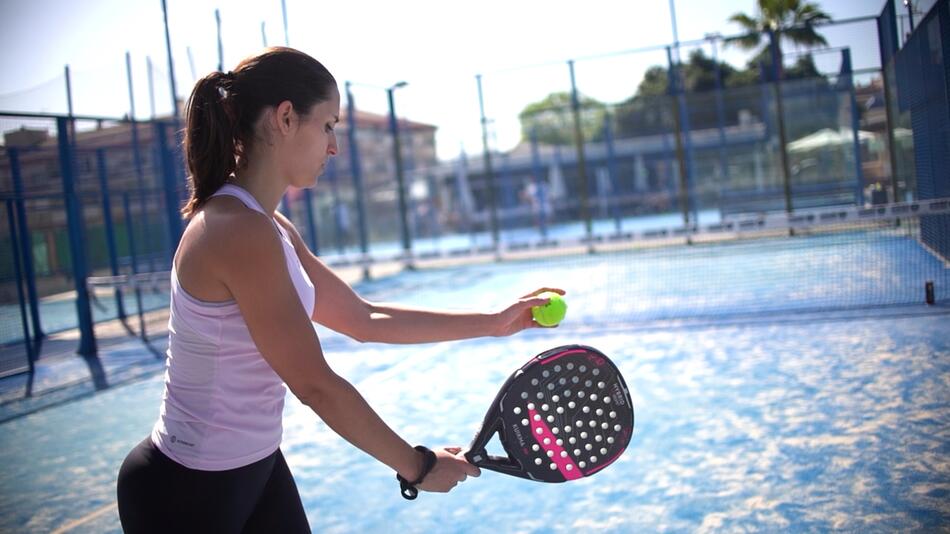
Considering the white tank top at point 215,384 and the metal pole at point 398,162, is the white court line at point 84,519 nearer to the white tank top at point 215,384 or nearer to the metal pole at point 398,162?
the white tank top at point 215,384

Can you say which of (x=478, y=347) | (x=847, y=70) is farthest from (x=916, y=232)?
(x=478, y=347)

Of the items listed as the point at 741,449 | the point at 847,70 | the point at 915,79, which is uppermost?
the point at 847,70

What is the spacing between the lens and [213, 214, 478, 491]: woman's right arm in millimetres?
1519

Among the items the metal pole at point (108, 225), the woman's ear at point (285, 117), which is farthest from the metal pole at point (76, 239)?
the woman's ear at point (285, 117)

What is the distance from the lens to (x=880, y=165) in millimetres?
12820

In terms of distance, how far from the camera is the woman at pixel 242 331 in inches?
60.5

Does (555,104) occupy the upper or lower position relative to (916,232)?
upper

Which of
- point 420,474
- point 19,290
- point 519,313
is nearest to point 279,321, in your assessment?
point 420,474

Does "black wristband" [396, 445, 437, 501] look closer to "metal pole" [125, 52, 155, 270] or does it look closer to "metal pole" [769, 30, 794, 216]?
"metal pole" [125, 52, 155, 270]

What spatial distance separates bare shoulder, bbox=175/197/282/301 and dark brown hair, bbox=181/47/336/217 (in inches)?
4.6

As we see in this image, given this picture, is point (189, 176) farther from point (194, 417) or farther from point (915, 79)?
point (915, 79)

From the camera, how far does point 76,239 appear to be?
948 cm

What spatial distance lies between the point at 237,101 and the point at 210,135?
9cm

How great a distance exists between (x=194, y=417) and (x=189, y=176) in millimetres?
519
